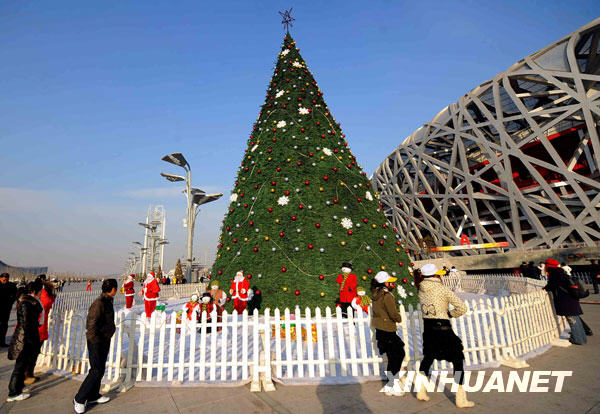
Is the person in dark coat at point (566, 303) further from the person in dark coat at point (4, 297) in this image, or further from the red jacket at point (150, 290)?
the person in dark coat at point (4, 297)

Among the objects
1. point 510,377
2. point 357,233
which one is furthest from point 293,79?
point 510,377

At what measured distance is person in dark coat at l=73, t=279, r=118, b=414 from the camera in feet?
11.6

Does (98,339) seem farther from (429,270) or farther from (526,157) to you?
(526,157)

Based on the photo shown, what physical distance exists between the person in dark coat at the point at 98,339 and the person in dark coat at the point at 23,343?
1137 millimetres

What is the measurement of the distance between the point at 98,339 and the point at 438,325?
172 inches

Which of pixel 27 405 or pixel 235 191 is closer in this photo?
pixel 27 405

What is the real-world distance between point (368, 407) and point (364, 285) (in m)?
5.02

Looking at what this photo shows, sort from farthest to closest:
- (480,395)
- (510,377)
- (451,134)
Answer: (451,134), (510,377), (480,395)

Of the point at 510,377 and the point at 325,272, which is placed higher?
the point at 325,272

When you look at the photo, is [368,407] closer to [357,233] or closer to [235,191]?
[357,233]

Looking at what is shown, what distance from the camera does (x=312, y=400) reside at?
3.56 metres

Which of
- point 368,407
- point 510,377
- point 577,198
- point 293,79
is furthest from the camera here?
point 577,198

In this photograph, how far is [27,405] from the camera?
12.2 feet

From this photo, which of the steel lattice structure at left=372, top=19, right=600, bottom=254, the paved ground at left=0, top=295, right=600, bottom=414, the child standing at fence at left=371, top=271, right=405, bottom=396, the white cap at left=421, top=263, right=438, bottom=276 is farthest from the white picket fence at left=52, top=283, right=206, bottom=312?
the steel lattice structure at left=372, top=19, right=600, bottom=254
